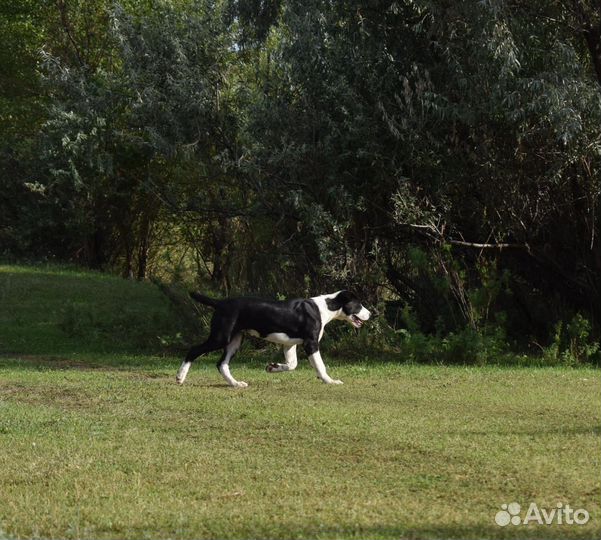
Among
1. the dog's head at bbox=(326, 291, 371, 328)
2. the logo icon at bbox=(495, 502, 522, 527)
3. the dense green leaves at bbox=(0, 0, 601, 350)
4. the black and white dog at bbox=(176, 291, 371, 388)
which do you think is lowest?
the logo icon at bbox=(495, 502, 522, 527)

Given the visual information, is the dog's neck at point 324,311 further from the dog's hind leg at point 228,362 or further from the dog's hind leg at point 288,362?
the dog's hind leg at point 228,362

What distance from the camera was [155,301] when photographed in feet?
94.5

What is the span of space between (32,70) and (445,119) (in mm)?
22711

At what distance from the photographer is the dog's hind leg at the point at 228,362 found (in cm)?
1474

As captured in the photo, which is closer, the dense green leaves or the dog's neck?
the dog's neck

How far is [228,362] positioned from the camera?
14805 millimetres

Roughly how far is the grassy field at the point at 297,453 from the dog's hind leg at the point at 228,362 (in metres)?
0.30

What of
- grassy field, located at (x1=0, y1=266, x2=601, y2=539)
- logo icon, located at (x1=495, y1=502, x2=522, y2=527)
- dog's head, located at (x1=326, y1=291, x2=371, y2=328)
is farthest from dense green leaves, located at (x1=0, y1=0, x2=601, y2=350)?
logo icon, located at (x1=495, y1=502, x2=522, y2=527)

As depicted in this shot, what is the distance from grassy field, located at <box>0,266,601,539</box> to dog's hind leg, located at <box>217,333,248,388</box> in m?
0.30

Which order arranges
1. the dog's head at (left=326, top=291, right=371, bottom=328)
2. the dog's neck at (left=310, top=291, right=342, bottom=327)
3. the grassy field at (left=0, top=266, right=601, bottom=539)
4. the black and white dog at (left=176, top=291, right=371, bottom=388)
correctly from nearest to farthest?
the grassy field at (left=0, top=266, right=601, bottom=539) → the black and white dog at (left=176, top=291, right=371, bottom=388) → the dog's neck at (left=310, top=291, right=342, bottom=327) → the dog's head at (left=326, top=291, right=371, bottom=328)

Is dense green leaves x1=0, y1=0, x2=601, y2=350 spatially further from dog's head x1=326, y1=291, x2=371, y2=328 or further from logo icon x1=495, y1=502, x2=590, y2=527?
logo icon x1=495, y1=502, x2=590, y2=527

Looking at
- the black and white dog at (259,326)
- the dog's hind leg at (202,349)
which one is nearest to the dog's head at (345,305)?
the black and white dog at (259,326)

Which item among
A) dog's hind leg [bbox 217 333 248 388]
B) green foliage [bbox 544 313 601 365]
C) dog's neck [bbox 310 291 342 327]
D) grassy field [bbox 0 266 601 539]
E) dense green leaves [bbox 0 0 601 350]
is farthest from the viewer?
green foliage [bbox 544 313 601 365]

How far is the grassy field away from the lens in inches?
317
